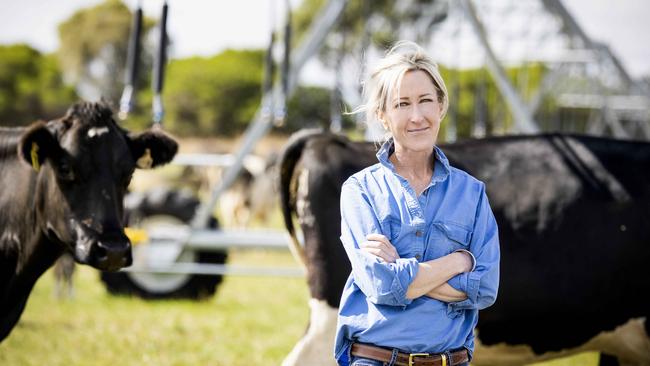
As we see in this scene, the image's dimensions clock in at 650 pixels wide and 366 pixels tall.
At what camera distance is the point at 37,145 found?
12.3 feet

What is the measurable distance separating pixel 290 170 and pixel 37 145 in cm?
146

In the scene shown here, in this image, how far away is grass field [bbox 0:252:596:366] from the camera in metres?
5.95

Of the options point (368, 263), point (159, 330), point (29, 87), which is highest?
point (368, 263)

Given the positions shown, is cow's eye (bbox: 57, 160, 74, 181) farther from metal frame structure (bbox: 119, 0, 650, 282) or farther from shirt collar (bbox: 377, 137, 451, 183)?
metal frame structure (bbox: 119, 0, 650, 282)

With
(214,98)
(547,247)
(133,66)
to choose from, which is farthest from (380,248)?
(214,98)

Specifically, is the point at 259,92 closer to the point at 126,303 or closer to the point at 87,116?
the point at 126,303

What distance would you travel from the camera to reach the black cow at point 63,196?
3.69 m

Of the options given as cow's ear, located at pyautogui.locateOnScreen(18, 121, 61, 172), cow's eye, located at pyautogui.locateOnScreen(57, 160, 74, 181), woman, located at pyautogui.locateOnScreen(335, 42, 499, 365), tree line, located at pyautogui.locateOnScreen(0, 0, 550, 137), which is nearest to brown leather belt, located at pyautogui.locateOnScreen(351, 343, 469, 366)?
woman, located at pyautogui.locateOnScreen(335, 42, 499, 365)

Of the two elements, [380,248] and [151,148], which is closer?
[380,248]

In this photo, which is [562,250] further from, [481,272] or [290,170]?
[481,272]

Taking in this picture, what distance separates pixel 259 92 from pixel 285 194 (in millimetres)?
49920

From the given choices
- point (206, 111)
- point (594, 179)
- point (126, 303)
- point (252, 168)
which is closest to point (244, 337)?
point (126, 303)

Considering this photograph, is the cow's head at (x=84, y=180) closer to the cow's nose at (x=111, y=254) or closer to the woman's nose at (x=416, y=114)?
the cow's nose at (x=111, y=254)

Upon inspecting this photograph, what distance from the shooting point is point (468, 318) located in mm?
2480
